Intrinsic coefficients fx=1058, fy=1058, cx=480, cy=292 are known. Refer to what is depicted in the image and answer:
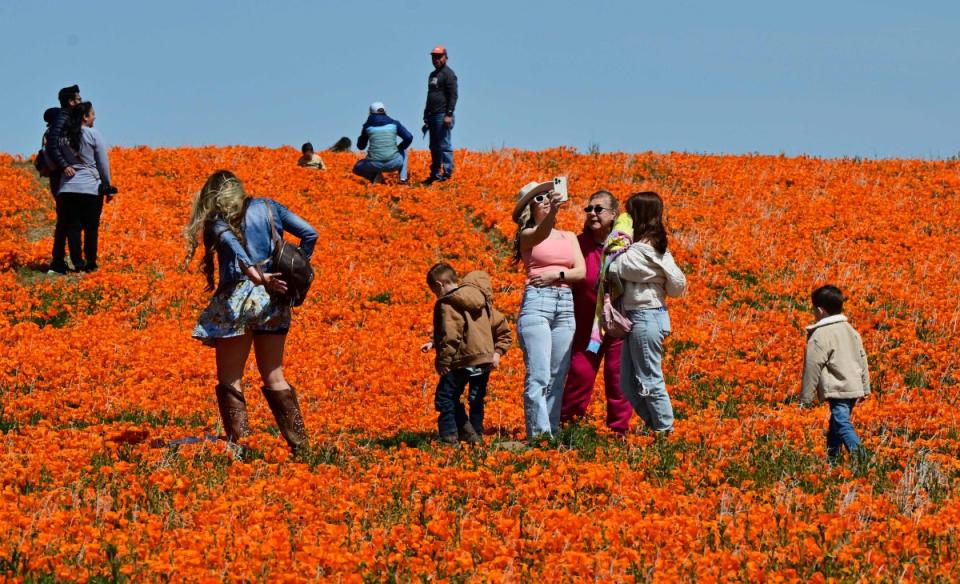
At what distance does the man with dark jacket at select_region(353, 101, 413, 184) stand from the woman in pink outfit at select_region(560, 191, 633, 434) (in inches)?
433

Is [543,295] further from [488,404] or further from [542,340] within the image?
[488,404]

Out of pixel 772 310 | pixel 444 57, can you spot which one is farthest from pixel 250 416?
pixel 444 57

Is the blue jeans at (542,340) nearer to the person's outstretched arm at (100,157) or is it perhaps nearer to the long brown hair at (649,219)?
the long brown hair at (649,219)

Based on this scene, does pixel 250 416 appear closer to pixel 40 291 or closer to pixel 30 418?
pixel 30 418

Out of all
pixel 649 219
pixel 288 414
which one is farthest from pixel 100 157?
pixel 649 219

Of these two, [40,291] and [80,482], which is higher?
[40,291]

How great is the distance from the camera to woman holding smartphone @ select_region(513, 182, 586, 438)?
9.26m

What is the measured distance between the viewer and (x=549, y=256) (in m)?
9.34

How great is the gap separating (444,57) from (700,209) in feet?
19.0

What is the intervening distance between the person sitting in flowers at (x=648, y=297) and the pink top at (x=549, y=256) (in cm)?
43

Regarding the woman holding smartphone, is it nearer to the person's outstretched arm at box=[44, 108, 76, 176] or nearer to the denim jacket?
the denim jacket

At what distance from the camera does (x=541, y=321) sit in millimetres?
9281

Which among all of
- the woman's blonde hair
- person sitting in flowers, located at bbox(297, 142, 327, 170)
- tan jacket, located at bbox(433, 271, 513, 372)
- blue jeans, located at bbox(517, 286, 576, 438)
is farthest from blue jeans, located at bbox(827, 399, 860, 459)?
person sitting in flowers, located at bbox(297, 142, 327, 170)

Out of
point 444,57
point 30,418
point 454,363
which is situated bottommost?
point 30,418
